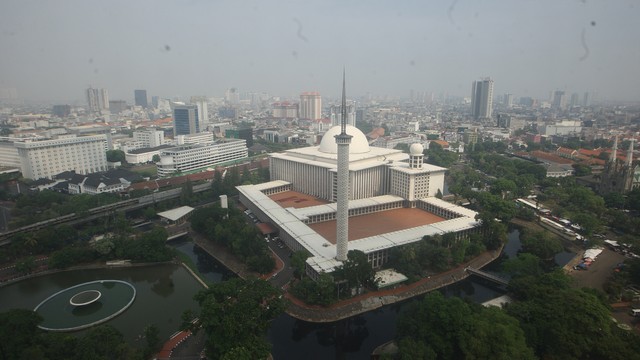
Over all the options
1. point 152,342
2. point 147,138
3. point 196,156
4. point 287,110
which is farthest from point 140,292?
point 287,110

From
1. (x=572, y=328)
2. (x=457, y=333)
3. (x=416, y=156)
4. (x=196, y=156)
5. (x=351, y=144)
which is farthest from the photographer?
(x=196, y=156)

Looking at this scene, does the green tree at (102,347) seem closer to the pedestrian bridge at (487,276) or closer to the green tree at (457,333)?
the green tree at (457,333)

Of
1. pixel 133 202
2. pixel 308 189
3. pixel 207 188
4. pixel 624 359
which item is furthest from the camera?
pixel 207 188

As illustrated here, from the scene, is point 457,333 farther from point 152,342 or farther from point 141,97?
point 141,97


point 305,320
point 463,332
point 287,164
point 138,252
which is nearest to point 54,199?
point 138,252

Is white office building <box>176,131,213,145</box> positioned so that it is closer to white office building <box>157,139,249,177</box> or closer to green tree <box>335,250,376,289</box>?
white office building <box>157,139,249,177</box>

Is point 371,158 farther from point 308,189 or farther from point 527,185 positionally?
point 527,185

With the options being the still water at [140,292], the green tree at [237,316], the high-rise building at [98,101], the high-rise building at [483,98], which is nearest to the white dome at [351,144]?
the still water at [140,292]
